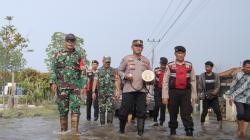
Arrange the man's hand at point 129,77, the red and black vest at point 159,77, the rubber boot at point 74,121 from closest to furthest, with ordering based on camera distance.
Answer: the rubber boot at point 74,121, the man's hand at point 129,77, the red and black vest at point 159,77

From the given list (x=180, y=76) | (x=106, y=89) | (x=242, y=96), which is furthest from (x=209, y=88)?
(x=180, y=76)

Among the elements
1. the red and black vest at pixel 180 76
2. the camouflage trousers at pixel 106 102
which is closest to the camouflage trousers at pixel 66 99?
the red and black vest at pixel 180 76

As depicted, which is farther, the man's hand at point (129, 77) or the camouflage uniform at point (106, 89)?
the camouflage uniform at point (106, 89)

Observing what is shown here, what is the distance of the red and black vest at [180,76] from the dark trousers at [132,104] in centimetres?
67

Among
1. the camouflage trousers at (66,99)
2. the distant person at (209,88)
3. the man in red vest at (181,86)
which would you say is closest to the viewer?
the camouflage trousers at (66,99)

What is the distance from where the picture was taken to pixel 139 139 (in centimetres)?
851

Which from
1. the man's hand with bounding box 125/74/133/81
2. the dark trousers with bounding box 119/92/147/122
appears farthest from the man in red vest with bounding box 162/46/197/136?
the man's hand with bounding box 125/74/133/81

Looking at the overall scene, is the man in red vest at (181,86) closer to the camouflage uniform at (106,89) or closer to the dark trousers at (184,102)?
the dark trousers at (184,102)

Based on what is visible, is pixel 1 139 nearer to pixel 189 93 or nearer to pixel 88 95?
pixel 189 93

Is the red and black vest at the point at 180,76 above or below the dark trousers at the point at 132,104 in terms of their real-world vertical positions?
above

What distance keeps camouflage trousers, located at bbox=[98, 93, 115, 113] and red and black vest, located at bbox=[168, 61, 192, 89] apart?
3.02m

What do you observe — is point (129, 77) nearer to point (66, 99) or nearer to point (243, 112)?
point (66, 99)

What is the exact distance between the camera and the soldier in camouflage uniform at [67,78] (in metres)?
8.84

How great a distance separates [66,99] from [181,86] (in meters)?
2.37
